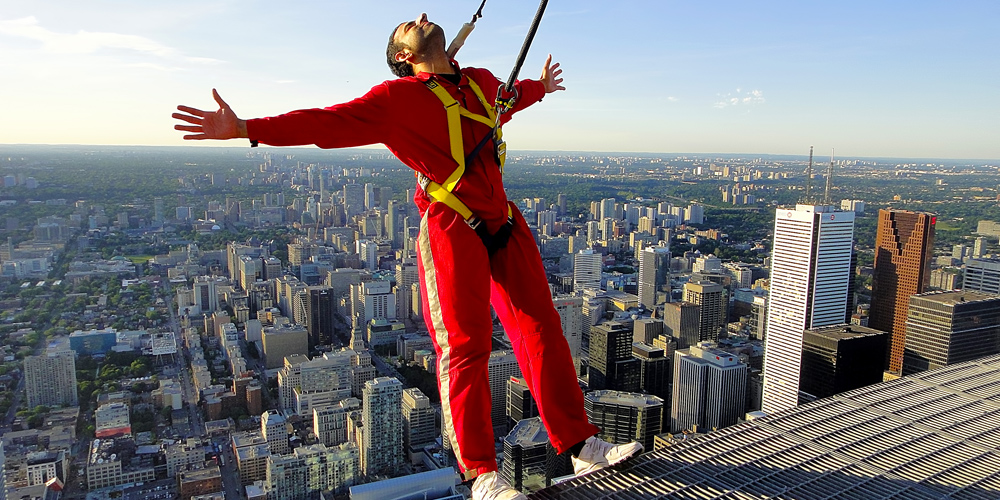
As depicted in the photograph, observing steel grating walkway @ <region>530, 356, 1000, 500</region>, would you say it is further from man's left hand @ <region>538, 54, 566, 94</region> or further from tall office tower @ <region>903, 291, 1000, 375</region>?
tall office tower @ <region>903, 291, 1000, 375</region>

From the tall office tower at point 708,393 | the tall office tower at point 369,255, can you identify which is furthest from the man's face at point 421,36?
the tall office tower at point 369,255

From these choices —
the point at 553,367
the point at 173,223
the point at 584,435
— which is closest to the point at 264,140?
the point at 553,367

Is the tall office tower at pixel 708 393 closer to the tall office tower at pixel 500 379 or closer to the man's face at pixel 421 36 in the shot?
the tall office tower at pixel 500 379

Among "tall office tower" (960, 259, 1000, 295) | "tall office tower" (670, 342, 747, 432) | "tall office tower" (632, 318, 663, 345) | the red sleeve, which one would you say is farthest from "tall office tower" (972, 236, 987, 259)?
the red sleeve

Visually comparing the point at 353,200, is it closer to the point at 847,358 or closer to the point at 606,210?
the point at 606,210

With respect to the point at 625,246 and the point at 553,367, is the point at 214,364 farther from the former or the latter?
the point at 625,246

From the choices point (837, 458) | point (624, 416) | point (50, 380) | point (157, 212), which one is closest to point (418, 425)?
point (624, 416)
